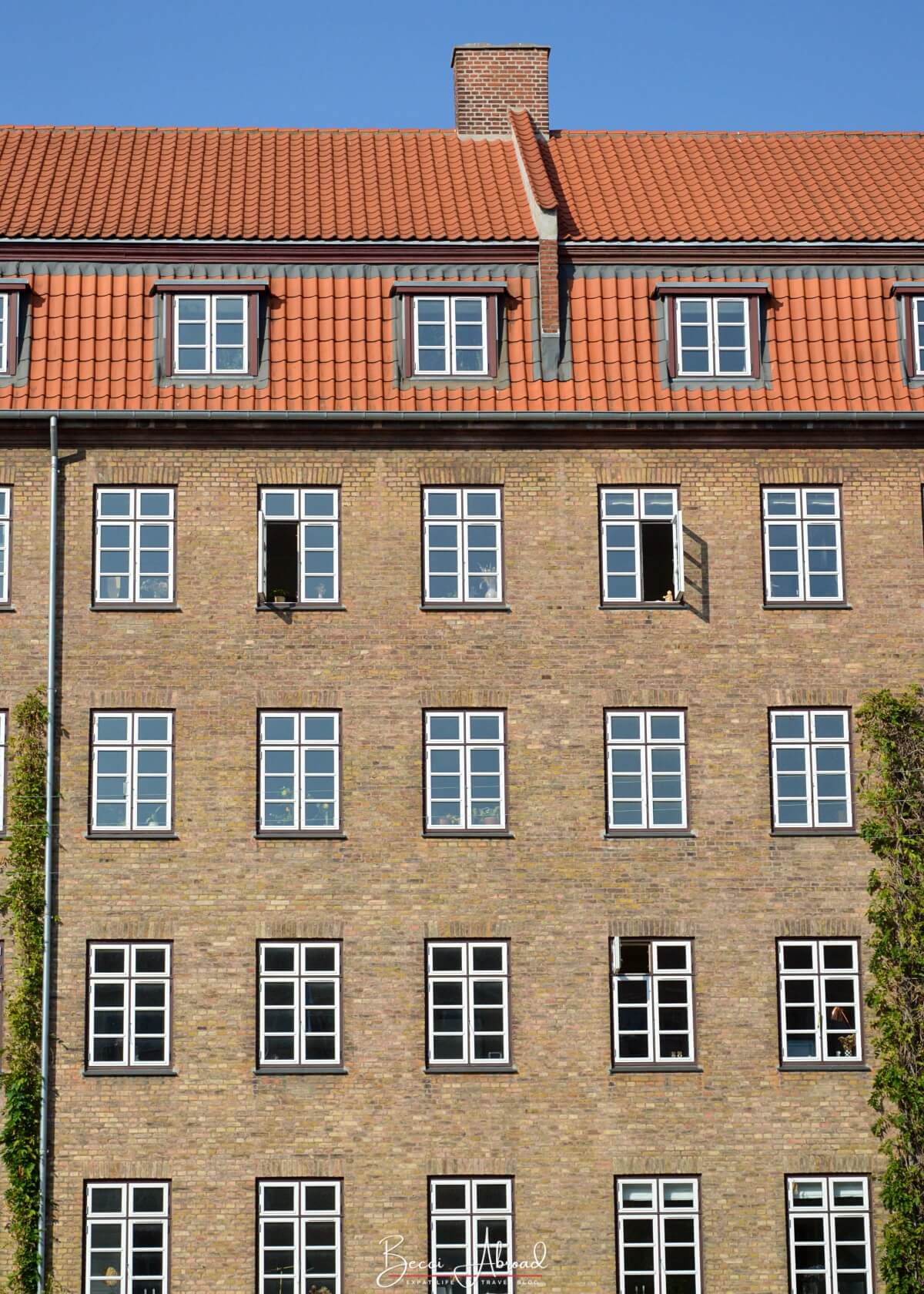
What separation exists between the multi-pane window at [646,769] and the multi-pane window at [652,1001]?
5.69 feet

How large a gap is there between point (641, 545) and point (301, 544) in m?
4.99

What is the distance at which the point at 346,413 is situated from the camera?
1171 inches

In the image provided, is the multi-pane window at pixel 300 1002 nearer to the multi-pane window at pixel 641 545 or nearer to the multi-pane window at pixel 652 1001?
the multi-pane window at pixel 652 1001

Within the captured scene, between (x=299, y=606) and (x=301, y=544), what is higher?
(x=301, y=544)

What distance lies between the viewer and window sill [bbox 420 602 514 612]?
2972 centimetres

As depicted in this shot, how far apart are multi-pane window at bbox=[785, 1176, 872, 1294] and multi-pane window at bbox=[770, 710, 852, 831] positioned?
503 cm

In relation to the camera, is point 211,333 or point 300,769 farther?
point 211,333

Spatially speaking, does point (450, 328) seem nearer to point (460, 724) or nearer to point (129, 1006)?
point (460, 724)

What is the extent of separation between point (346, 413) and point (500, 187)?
604 cm

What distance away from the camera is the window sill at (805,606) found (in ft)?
98.0

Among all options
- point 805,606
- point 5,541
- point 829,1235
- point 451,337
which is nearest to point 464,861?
point 805,606

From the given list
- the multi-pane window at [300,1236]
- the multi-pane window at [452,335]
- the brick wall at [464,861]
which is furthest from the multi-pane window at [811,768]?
the multi-pane window at [300,1236]

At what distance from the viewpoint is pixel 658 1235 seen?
2822 centimetres

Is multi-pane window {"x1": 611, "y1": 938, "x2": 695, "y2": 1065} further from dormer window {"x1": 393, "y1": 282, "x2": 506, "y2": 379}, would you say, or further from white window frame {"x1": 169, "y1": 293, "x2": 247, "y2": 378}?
white window frame {"x1": 169, "y1": 293, "x2": 247, "y2": 378}
